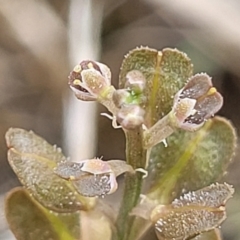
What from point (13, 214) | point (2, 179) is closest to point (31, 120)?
point (2, 179)

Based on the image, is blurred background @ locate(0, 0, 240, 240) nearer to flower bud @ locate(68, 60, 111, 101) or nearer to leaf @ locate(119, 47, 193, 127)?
leaf @ locate(119, 47, 193, 127)

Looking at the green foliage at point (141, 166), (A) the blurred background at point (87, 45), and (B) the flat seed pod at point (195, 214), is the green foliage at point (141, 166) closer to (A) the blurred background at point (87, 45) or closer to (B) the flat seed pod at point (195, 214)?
(B) the flat seed pod at point (195, 214)

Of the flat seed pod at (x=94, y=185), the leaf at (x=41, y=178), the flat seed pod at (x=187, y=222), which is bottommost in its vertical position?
the leaf at (x=41, y=178)

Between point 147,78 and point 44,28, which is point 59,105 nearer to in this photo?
point 44,28

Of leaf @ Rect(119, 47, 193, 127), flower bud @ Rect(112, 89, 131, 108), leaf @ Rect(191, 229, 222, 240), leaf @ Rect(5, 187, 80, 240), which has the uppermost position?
flower bud @ Rect(112, 89, 131, 108)

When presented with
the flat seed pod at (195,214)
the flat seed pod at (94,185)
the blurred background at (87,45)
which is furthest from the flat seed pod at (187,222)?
the blurred background at (87,45)

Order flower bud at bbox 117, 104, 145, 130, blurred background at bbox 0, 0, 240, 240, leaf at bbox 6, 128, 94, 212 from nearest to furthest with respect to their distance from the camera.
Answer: flower bud at bbox 117, 104, 145, 130 → leaf at bbox 6, 128, 94, 212 → blurred background at bbox 0, 0, 240, 240

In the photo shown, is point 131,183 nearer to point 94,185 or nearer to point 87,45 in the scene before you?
point 94,185

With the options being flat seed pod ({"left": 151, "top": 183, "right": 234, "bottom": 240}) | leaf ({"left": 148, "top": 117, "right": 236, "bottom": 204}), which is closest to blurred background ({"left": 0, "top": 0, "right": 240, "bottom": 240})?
leaf ({"left": 148, "top": 117, "right": 236, "bottom": 204})
